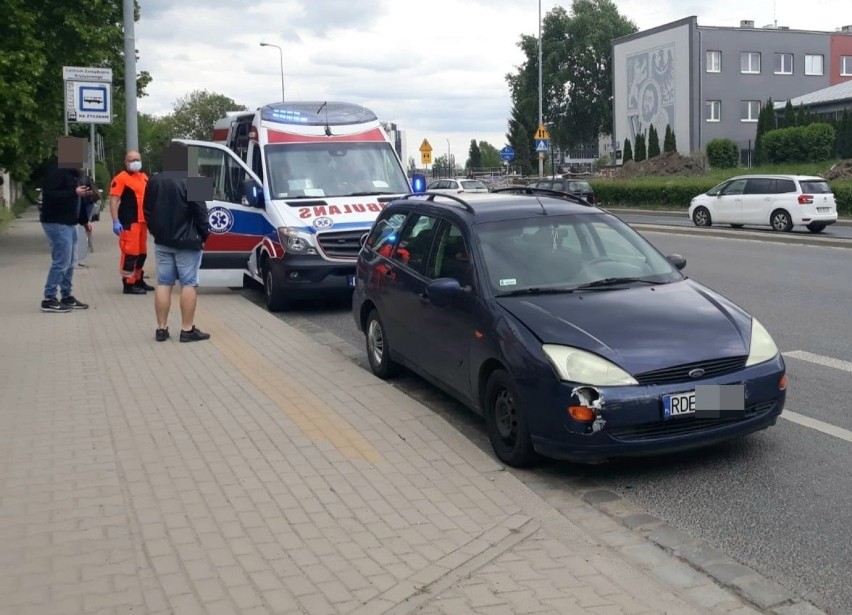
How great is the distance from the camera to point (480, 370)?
661cm

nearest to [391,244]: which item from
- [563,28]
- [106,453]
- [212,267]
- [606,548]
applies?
[106,453]

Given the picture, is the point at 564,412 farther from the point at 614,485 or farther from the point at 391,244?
the point at 391,244

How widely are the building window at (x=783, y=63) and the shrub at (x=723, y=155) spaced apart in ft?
45.2

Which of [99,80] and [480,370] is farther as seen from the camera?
[99,80]

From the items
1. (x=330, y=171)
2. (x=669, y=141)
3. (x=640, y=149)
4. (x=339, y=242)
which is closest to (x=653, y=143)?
(x=669, y=141)

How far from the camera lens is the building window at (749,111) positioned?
69.6 metres

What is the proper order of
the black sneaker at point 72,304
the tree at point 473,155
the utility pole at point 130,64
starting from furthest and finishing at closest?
the tree at point 473,155
the utility pole at point 130,64
the black sneaker at point 72,304

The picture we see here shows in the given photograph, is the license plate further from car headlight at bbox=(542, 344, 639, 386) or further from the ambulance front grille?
the ambulance front grille

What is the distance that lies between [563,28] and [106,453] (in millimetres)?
92110

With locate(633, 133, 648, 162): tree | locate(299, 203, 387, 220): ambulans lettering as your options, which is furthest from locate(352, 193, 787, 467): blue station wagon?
locate(633, 133, 648, 162): tree

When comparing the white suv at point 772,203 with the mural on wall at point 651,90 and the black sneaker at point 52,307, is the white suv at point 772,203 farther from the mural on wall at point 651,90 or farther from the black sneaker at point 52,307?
the mural on wall at point 651,90

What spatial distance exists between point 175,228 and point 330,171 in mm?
Result: 4120

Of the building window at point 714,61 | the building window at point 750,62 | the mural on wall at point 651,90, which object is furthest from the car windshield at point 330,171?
Result: the building window at point 750,62

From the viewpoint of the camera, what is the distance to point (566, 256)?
7.27 meters
